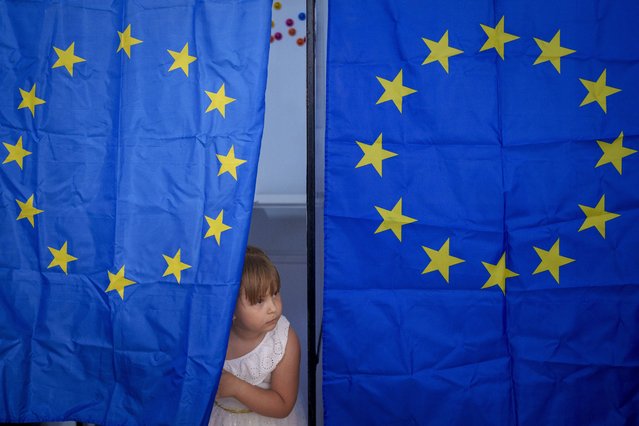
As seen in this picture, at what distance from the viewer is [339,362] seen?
143 cm

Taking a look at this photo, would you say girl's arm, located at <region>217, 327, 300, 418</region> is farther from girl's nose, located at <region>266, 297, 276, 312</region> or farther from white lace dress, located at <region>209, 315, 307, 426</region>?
girl's nose, located at <region>266, 297, 276, 312</region>

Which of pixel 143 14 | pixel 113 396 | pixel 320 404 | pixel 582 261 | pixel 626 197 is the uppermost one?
pixel 143 14

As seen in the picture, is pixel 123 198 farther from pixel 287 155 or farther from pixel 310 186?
pixel 287 155

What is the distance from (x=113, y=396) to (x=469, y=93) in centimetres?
115

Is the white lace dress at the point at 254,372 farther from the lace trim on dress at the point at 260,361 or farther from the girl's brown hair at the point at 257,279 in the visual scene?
the girl's brown hair at the point at 257,279

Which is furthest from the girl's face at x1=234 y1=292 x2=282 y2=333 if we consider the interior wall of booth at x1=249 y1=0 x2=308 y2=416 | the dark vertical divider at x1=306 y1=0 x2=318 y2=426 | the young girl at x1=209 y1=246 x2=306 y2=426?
the interior wall of booth at x1=249 y1=0 x2=308 y2=416

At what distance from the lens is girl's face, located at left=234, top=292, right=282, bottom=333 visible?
1513 millimetres

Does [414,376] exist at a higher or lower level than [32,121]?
lower

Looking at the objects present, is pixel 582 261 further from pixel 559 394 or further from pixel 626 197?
pixel 559 394

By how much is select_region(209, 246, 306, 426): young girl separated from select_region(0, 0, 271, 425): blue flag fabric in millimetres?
130

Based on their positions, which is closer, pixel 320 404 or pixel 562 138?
pixel 562 138

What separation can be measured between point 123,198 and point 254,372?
565 millimetres

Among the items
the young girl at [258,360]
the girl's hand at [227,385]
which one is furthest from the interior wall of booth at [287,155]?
Answer: the girl's hand at [227,385]

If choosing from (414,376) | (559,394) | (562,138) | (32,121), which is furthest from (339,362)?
(32,121)
